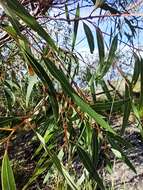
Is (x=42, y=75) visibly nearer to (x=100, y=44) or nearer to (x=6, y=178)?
(x=6, y=178)

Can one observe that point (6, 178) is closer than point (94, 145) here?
Yes

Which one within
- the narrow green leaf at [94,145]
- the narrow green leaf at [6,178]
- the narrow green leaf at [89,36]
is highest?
the narrow green leaf at [89,36]

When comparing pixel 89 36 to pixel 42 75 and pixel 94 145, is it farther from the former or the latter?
pixel 42 75

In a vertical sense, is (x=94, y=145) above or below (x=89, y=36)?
below

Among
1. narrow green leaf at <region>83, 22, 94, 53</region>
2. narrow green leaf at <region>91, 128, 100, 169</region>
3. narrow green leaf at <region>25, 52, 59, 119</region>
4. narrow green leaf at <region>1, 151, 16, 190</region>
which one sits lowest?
narrow green leaf at <region>91, 128, 100, 169</region>

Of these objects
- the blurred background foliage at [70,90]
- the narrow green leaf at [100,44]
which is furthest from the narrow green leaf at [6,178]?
the narrow green leaf at [100,44]

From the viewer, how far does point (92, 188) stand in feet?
5.90

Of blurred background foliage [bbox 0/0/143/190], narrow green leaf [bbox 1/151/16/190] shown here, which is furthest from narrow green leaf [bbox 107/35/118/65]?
narrow green leaf [bbox 1/151/16/190]

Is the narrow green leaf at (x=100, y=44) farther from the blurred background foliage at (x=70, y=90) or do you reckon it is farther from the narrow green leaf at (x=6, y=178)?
the narrow green leaf at (x=6, y=178)

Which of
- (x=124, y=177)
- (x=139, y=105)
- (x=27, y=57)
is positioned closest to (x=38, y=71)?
(x=27, y=57)

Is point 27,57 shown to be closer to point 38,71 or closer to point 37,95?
point 38,71

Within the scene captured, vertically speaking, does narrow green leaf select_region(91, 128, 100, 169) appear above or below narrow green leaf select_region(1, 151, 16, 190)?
below

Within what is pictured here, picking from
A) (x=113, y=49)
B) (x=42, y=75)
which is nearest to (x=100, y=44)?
(x=113, y=49)

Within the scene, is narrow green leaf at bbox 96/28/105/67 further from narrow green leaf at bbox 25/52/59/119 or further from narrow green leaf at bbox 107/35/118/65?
narrow green leaf at bbox 25/52/59/119
